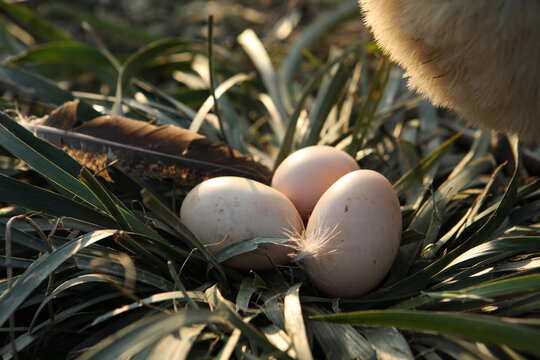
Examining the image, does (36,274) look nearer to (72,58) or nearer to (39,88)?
(39,88)

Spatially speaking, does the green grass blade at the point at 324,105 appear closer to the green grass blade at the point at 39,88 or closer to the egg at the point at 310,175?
the egg at the point at 310,175

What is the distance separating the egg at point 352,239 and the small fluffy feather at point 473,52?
0.70 ft

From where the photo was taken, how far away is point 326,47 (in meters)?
2.04

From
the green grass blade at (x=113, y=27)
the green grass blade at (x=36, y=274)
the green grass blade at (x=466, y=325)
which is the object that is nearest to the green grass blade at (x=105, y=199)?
the green grass blade at (x=36, y=274)

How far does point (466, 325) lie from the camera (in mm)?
649

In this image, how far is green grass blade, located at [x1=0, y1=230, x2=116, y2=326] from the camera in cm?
77

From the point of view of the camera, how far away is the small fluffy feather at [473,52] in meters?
0.72

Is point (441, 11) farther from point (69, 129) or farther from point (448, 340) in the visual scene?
point (69, 129)

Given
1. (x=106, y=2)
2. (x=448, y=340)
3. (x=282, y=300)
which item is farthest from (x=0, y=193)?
(x=106, y=2)

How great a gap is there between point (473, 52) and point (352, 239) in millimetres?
364

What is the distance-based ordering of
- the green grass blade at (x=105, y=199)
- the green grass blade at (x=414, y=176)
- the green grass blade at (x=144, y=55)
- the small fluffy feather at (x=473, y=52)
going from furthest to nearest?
1. the green grass blade at (x=144, y=55)
2. the green grass blade at (x=414, y=176)
3. the green grass blade at (x=105, y=199)
4. the small fluffy feather at (x=473, y=52)

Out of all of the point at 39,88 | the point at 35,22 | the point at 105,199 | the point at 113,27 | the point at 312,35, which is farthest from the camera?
the point at 113,27

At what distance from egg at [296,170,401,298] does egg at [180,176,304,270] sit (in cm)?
6

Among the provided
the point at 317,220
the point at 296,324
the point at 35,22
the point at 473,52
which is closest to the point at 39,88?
the point at 35,22
